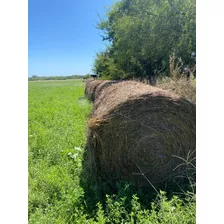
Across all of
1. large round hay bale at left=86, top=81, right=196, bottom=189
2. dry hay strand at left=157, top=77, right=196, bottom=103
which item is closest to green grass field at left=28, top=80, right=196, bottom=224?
large round hay bale at left=86, top=81, right=196, bottom=189

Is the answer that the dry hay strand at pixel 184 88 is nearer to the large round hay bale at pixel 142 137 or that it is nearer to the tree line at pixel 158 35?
the large round hay bale at pixel 142 137

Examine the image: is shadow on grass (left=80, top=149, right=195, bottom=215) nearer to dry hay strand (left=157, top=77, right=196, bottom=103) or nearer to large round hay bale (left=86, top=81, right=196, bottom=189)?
large round hay bale (left=86, top=81, right=196, bottom=189)

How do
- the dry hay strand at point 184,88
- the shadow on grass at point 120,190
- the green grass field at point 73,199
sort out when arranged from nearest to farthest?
the green grass field at point 73,199
the shadow on grass at point 120,190
the dry hay strand at point 184,88

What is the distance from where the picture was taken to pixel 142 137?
2.65 m

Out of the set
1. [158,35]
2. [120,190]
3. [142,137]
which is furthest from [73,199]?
[158,35]

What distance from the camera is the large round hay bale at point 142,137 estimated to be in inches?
101

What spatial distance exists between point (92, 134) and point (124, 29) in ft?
28.5

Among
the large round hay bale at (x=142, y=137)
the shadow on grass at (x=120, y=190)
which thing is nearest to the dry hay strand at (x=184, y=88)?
the large round hay bale at (x=142, y=137)

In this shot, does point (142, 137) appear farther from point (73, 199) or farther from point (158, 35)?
point (158, 35)

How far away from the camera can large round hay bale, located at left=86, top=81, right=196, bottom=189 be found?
8.41ft

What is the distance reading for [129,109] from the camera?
2.56 metres

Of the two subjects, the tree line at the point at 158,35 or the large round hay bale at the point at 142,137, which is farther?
the tree line at the point at 158,35
